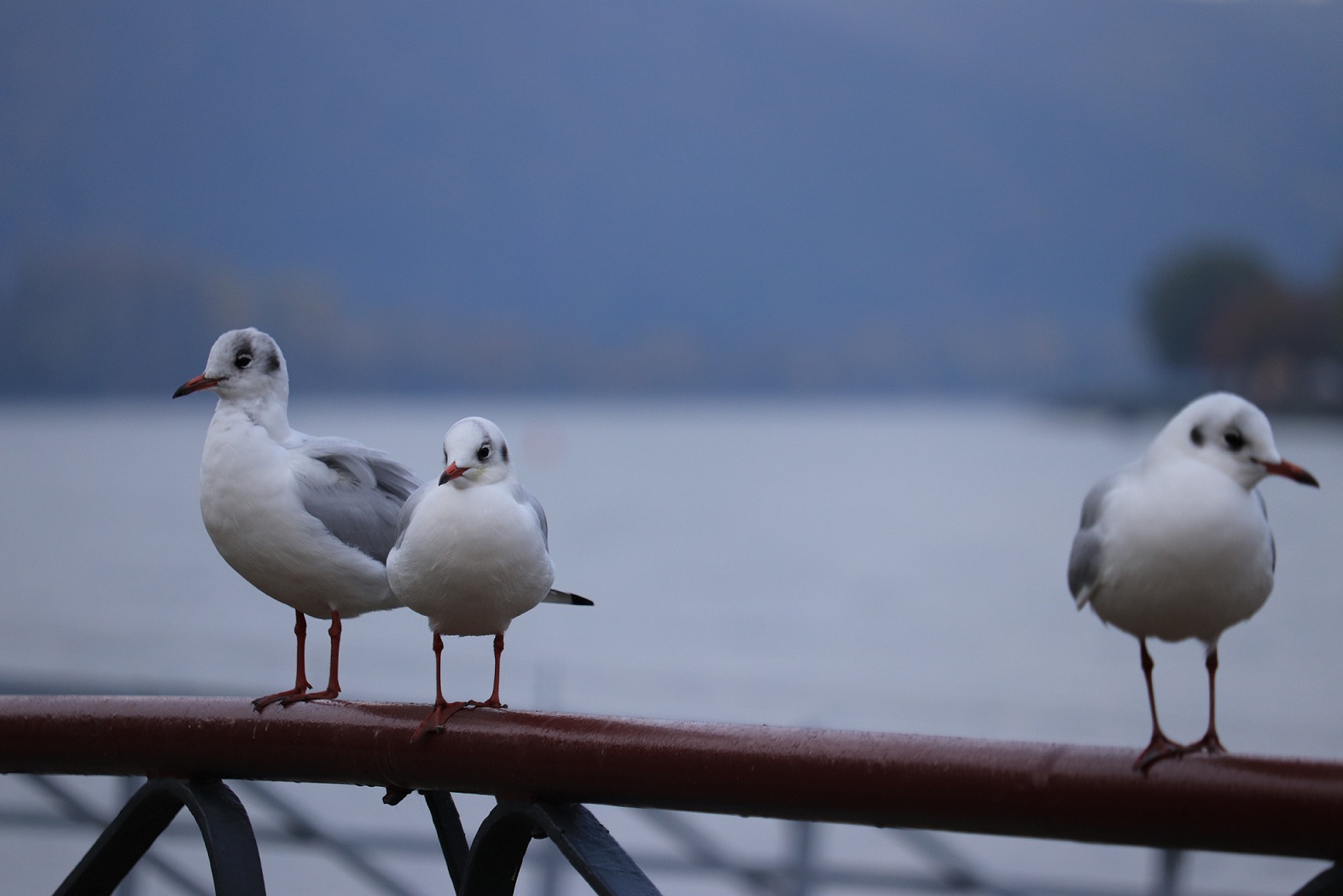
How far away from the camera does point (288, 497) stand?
2344 millimetres

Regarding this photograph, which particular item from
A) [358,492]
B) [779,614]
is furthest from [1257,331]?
[358,492]

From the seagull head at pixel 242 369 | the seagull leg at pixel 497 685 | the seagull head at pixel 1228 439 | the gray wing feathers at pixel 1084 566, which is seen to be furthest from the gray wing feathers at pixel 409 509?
the seagull head at pixel 1228 439

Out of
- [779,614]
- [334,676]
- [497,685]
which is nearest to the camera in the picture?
[497,685]

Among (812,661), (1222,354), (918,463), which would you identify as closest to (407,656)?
(812,661)

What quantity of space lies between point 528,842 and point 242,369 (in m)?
1.18

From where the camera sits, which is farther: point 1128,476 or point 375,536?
point 375,536

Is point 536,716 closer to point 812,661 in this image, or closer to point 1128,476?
point 1128,476

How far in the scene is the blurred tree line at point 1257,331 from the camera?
155 ft

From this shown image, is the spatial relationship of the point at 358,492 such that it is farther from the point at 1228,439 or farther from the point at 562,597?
the point at 1228,439

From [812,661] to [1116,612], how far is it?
30.9 m

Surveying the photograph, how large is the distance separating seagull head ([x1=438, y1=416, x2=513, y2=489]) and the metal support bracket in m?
0.54

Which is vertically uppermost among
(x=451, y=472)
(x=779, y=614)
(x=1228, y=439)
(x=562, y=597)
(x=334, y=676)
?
(x=1228, y=439)

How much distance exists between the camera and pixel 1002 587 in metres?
43.4

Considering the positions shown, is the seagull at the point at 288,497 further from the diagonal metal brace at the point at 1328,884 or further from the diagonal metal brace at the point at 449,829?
the diagonal metal brace at the point at 1328,884
